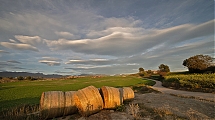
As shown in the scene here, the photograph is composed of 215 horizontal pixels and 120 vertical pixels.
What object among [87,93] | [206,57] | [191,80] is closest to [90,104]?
[87,93]

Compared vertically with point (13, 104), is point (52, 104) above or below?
above

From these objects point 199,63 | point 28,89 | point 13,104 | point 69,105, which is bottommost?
point 13,104

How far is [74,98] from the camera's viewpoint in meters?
6.30

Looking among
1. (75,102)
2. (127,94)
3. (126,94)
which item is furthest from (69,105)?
(127,94)

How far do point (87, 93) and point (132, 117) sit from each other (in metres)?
2.24

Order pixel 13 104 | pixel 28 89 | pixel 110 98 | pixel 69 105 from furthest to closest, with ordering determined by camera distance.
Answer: pixel 28 89 → pixel 13 104 → pixel 110 98 → pixel 69 105

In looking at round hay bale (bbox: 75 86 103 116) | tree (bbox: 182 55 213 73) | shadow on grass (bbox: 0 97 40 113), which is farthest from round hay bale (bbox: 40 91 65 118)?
tree (bbox: 182 55 213 73)

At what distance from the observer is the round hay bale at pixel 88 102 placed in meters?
5.79

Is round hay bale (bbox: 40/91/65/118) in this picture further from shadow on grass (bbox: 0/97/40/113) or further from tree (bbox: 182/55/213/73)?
tree (bbox: 182/55/213/73)

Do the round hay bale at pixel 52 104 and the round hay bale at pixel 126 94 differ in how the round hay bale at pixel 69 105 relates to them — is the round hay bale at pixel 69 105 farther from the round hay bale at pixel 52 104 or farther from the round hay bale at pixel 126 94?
the round hay bale at pixel 126 94

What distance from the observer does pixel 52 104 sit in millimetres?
5848

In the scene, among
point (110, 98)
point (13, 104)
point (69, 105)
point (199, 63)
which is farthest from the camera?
point (199, 63)

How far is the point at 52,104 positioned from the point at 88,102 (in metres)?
1.58

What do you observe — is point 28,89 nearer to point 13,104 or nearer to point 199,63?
point 13,104
